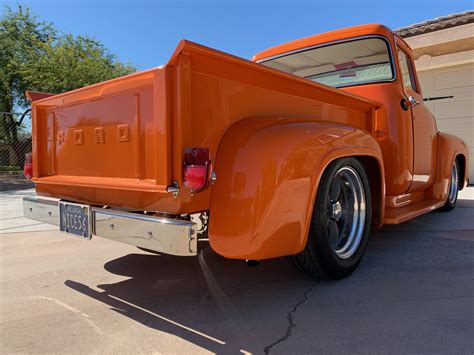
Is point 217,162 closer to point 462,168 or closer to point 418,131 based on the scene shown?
point 418,131

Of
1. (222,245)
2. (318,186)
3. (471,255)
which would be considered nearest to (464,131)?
(471,255)

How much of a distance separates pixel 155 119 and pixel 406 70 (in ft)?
11.0

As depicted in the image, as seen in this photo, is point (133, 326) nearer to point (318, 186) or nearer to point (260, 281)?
point (260, 281)

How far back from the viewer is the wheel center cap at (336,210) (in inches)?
120

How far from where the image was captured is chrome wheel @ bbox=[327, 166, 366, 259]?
10.2ft

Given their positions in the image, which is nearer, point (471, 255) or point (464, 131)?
point (471, 255)

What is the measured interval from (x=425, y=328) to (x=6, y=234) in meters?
5.00

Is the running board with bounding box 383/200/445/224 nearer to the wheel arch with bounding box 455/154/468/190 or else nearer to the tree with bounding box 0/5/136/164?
the wheel arch with bounding box 455/154/468/190

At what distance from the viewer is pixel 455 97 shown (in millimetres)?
9469

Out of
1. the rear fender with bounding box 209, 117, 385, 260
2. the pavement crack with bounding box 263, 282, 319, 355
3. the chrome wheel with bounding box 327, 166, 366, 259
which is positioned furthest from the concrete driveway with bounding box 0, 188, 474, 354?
the rear fender with bounding box 209, 117, 385, 260

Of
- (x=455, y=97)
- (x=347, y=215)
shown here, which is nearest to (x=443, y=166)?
(x=347, y=215)

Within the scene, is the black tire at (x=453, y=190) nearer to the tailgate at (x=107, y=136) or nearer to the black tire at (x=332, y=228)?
the black tire at (x=332, y=228)

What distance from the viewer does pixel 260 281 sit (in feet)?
10.0

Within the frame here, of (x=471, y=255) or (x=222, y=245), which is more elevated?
(x=222, y=245)
